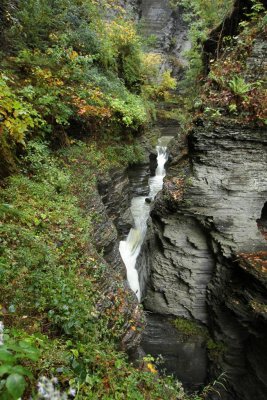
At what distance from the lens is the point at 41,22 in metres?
8.78

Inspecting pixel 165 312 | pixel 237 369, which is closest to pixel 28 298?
pixel 165 312

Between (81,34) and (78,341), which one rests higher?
(81,34)

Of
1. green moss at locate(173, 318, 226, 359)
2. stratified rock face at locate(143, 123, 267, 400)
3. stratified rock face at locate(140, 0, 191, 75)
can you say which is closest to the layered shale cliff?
stratified rock face at locate(143, 123, 267, 400)

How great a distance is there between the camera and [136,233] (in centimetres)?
1216

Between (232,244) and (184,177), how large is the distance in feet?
8.94

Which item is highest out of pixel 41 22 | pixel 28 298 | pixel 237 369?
pixel 41 22

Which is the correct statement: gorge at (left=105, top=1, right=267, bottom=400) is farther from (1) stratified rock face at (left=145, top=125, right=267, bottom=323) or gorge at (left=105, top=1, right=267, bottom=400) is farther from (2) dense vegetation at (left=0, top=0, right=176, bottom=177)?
(2) dense vegetation at (left=0, top=0, right=176, bottom=177)

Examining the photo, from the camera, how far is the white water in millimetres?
11034

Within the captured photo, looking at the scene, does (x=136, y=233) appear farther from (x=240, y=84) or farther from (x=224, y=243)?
(x=240, y=84)

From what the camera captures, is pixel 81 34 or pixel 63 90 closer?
pixel 63 90

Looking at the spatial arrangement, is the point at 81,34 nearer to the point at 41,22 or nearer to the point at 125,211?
the point at 41,22

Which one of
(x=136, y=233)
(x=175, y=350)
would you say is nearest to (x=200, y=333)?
(x=175, y=350)

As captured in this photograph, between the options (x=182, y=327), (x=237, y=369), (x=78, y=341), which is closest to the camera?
(x=78, y=341)

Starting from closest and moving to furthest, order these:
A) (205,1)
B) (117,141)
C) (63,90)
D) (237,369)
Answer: (63,90)
(237,369)
(117,141)
(205,1)
